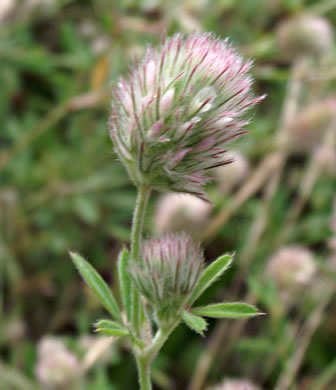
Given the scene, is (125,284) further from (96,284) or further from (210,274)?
(210,274)

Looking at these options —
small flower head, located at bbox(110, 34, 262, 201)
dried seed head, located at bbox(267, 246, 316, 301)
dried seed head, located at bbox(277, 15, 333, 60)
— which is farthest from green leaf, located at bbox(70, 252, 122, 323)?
dried seed head, located at bbox(277, 15, 333, 60)

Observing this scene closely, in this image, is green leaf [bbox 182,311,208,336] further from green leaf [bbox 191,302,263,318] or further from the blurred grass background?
the blurred grass background

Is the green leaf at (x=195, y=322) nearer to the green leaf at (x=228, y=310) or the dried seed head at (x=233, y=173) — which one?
the green leaf at (x=228, y=310)

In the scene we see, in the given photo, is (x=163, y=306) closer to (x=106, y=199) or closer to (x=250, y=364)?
(x=250, y=364)

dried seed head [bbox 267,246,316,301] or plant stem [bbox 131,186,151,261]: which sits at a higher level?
plant stem [bbox 131,186,151,261]

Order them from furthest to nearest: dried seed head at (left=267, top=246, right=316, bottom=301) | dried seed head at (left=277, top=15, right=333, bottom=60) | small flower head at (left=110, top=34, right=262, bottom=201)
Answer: dried seed head at (left=277, top=15, right=333, bottom=60), dried seed head at (left=267, top=246, right=316, bottom=301), small flower head at (left=110, top=34, right=262, bottom=201)

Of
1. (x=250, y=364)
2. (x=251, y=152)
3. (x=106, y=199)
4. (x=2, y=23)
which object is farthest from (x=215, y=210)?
(x=2, y=23)

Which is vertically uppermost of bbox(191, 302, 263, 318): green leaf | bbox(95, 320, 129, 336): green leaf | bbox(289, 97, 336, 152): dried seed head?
bbox(289, 97, 336, 152): dried seed head
